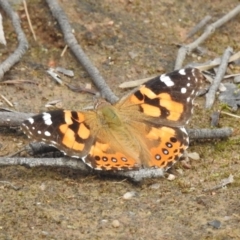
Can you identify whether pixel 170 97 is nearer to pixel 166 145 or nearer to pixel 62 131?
pixel 166 145

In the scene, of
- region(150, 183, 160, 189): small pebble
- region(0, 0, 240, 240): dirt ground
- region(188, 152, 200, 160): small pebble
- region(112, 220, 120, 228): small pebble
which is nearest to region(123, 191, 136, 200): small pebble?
region(0, 0, 240, 240): dirt ground

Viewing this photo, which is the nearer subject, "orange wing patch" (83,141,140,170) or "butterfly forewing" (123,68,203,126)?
"orange wing patch" (83,141,140,170)

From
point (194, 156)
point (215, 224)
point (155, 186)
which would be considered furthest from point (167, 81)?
point (215, 224)

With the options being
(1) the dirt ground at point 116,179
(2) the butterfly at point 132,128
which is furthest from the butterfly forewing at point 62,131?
(1) the dirt ground at point 116,179

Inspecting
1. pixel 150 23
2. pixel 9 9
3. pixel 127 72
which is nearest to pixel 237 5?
pixel 150 23

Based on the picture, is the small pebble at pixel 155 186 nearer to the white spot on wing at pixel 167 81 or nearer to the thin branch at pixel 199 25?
the white spot on wing at pixel 167 81

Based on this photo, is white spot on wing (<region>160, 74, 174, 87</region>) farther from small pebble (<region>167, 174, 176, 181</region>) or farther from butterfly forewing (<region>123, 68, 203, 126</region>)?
small pebble (<region>167, 174, 176, 181</region>)
